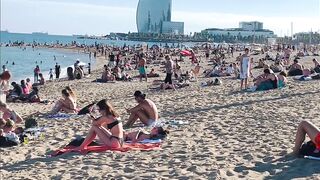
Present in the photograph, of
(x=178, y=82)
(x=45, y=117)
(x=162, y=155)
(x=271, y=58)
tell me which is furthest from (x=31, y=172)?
(x=271, y=58)

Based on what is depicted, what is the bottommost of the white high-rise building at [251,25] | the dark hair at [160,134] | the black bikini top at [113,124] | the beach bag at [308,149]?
the dark hair at [160,134]

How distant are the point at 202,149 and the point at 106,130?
4.61 feet

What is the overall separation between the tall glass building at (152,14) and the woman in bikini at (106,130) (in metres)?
137

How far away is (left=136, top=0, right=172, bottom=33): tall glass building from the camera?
14388cm

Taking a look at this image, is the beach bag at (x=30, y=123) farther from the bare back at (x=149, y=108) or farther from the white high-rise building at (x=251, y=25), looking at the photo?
the white high-rise building at (x=251, y=25)

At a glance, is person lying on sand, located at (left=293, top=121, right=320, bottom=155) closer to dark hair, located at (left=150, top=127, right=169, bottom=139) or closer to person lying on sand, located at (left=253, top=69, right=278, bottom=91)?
dark hair, located at (left=150, top=127, right=169, bottom=139)

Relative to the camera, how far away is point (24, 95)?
1495cm

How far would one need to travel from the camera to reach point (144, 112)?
9320mm

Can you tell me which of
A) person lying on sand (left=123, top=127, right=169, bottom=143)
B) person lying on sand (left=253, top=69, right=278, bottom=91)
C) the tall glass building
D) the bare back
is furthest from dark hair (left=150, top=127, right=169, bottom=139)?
the tall glass building

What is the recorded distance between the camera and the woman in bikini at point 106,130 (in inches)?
282

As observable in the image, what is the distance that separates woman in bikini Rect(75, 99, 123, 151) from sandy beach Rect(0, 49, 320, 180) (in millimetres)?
232

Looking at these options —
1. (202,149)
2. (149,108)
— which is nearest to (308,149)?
(202,149)

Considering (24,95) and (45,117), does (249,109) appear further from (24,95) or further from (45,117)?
(24,95)

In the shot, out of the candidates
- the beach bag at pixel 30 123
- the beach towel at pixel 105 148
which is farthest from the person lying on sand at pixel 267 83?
the beach towel at pixel 105 148
